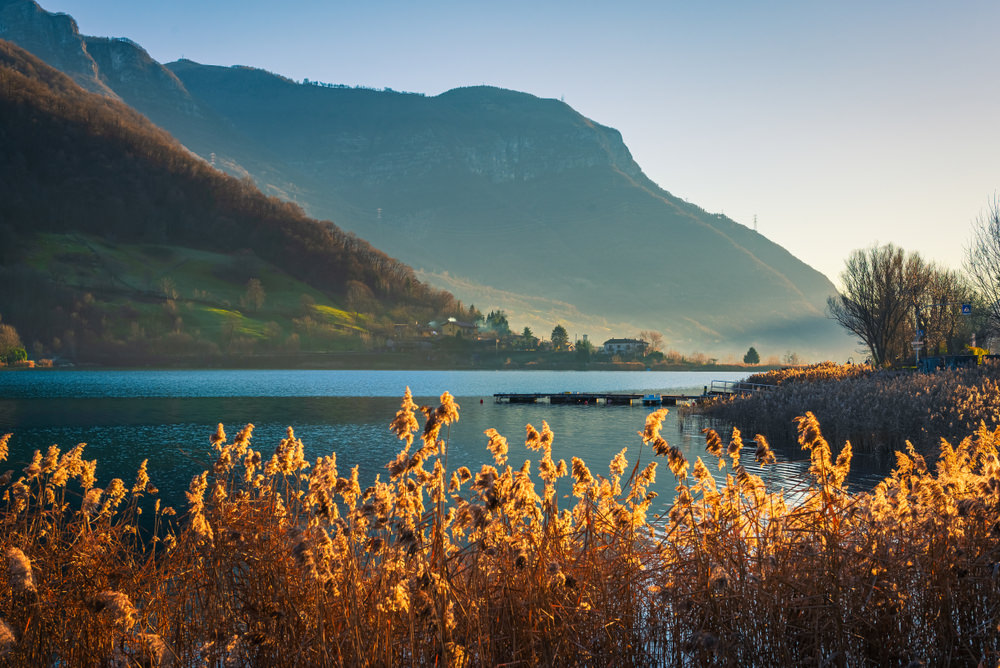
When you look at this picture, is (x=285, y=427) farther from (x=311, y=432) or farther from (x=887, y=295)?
(x=887, y=295)

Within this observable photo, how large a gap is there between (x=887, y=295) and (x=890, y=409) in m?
38.7

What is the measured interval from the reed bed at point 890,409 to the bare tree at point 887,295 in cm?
2265

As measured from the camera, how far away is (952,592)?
5.75m

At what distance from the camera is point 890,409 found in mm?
30656

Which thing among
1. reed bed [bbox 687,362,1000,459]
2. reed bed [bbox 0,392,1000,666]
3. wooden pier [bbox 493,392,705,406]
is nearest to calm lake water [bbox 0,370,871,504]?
reed bed [bbox 687,362,1000,459]

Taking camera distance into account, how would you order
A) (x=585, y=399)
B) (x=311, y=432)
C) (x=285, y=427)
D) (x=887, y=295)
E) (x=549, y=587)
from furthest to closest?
(x=585, y=399), (x=887, y=295), (x=285, y=427), (x=311, y=432), (x=549, y=587)

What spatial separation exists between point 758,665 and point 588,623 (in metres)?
1.43

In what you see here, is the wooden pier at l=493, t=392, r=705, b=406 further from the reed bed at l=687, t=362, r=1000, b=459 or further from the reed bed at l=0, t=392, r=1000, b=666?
the reed bed at l=0, t=392, r=1000, b=666

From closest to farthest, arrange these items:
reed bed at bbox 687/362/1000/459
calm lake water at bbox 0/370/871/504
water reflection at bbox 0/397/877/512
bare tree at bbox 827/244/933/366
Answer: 1. reed bed at bbox 687/362/1000/459
2. water reflection at bbox 0/397/877/512
3. calm lake water at bbox 0/370/871/504
4. bare tree at bbox 827/244/933/366

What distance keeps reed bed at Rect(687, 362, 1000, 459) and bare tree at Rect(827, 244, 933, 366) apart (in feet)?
74.3

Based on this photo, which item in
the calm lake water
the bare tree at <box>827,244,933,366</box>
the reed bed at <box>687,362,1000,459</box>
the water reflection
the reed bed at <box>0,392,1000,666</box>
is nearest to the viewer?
the reed bed at <box>0,392,1000,666</box>

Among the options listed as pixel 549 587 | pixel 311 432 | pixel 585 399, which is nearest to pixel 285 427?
pixel 311 432

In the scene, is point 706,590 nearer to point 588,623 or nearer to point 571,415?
point 588,623

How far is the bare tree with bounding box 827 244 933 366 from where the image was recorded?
210ft
